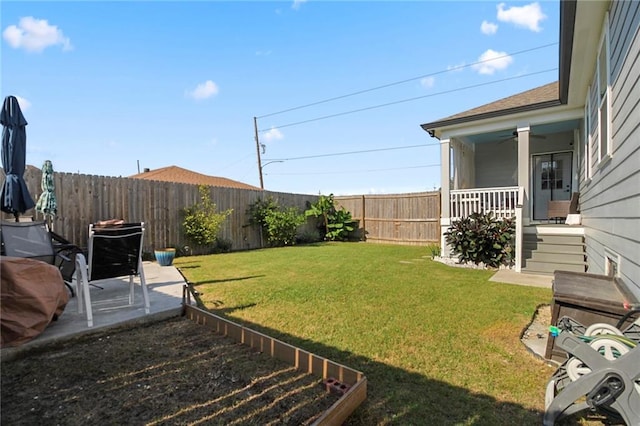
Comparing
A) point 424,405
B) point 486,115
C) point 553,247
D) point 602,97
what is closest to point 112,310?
point 424,405

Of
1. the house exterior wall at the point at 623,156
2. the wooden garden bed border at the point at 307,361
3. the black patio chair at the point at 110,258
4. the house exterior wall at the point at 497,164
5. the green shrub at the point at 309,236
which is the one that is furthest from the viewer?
the green shrub at the point at 309,236

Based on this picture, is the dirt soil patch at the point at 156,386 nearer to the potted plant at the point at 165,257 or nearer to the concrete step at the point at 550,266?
the potted plant at the point at 165,257

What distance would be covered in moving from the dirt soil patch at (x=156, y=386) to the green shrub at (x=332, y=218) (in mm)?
10789

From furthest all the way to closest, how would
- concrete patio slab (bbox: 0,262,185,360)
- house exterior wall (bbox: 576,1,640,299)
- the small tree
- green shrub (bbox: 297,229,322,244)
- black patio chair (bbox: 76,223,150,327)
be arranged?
green shrub (bbox: 297,229,322,244) → the small tree → black patio chair (bbox: 76,223,150,327) → concrete patio slab (bbox: 0,262,185,360) → house exterior wall (bbox: 576,1,640,299)

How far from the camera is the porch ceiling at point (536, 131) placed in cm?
778

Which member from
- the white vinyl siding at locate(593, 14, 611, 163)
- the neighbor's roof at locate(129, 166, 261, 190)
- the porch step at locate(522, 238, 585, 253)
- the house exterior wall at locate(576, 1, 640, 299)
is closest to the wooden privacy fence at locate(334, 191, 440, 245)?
the porch step at locate(522, 238, 585, 253)

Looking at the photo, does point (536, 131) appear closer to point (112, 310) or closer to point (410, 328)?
point (410, 328)

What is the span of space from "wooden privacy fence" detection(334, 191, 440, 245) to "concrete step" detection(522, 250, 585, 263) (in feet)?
15.9

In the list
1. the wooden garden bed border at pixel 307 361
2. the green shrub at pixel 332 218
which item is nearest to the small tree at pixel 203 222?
the green shrub at pixel 332 218

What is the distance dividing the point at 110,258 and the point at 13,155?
306cm

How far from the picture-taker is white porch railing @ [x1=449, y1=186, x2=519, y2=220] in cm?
734

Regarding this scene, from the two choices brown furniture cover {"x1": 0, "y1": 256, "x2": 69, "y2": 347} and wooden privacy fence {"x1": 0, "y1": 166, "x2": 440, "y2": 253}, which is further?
wooden privacy fence {"x1": 0, "y1": 166, "x2": 440, "y2": 253}

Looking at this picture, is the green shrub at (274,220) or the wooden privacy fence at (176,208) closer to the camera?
the wooden privacy fence at (176,208)

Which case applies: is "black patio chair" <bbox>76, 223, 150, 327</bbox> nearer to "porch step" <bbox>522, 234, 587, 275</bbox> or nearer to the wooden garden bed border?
the wooden garden bed border
